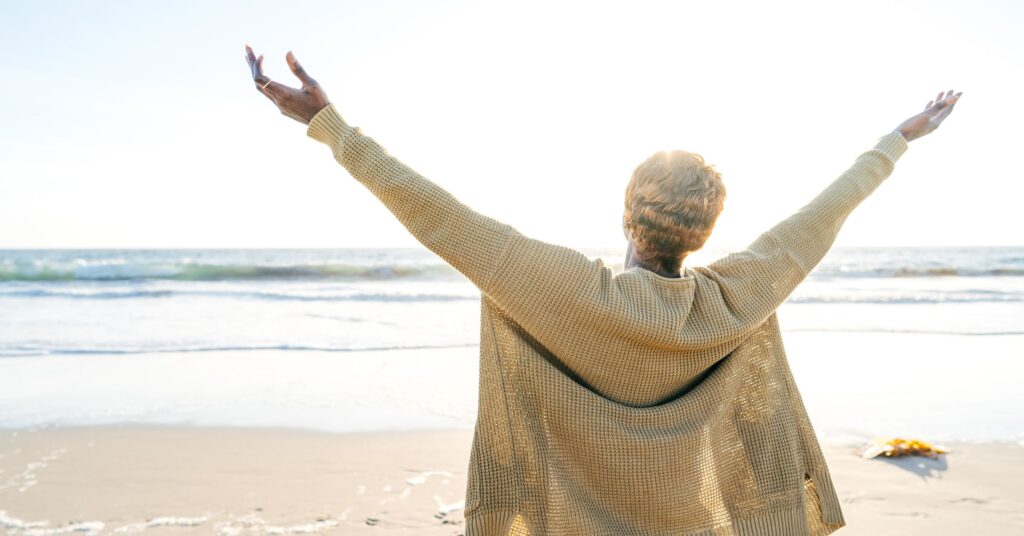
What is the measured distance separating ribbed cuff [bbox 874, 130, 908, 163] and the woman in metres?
0.30

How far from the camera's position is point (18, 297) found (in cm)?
1602

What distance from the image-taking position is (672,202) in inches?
60.8

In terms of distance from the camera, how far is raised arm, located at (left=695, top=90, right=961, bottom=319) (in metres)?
1.66

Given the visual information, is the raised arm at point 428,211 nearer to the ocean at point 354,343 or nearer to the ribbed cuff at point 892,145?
the ribbed cuff at point 892,145

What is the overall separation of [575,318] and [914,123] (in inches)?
49.5

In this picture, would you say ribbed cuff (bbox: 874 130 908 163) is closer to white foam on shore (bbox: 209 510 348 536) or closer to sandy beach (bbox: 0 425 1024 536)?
sandy beach (bbox: 0 425 1024 536)

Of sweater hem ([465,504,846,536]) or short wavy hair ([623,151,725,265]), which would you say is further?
sweater hem ([465,504,846,536])

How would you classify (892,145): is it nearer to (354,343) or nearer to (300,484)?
(300,484)

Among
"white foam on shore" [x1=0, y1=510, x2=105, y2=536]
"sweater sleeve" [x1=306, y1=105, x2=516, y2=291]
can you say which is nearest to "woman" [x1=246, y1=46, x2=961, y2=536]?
"sweater sleeve" [x1=306, y1=105, x2=516, y2=291]

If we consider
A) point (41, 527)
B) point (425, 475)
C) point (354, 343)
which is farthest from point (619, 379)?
point (354, 343)

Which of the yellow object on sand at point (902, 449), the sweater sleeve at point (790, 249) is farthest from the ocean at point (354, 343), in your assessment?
the sweater sleeve at point (790, 249)

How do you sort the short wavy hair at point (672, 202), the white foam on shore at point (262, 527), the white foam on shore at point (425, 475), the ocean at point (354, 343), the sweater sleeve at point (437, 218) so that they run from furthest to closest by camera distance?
the ocean at point (354, 343), the white foam on shore at point (425, 475), the white foam on shore at point (262, 527), the short wavy hair at point (672, 202), the sweater sleeve at point (437, 218)

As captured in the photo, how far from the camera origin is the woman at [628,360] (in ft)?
4.71

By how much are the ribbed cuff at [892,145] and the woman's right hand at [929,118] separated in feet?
0.14
